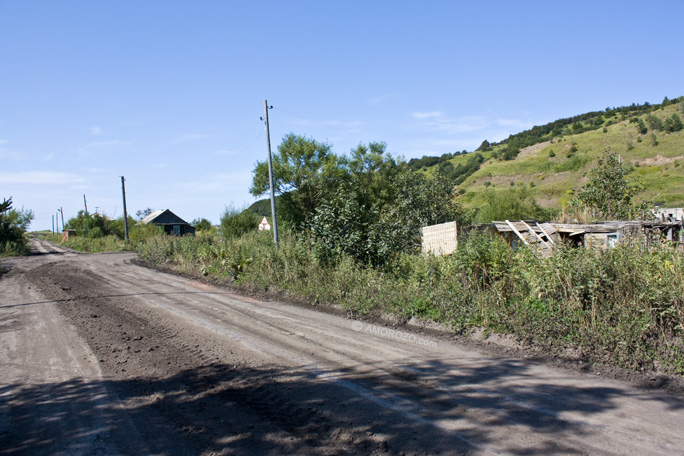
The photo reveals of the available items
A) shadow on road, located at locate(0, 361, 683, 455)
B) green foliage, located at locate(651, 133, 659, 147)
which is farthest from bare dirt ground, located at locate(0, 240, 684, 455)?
green foliage, located at locate(651, 133, 659, 147)

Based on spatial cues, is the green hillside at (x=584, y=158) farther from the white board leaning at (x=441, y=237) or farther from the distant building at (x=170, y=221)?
the distant building at (x=170, y=221)

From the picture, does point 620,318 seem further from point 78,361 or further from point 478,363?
point 78,361

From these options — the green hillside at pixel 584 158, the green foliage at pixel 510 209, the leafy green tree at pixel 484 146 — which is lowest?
the green foliage at pixel 510 209

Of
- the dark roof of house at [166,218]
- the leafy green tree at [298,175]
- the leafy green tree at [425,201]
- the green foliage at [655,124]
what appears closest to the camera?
the leafy green tree at [425,201]

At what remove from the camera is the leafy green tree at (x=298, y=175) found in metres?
39.3

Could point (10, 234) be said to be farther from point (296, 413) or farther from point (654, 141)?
point (654, 141)

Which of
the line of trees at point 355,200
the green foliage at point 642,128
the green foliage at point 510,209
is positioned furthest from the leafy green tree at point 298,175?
the green foliage at point 642,128

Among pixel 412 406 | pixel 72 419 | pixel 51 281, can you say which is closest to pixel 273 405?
pixel 412 406

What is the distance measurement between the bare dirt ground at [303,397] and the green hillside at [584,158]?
1239 inches

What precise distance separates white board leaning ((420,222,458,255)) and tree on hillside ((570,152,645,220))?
7.51 m

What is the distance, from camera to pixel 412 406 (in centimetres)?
446

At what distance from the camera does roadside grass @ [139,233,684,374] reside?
221 inches

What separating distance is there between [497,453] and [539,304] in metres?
4.03

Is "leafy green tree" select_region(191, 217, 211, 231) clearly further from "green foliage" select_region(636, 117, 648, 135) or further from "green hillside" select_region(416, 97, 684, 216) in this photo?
"green foliage" select_region(636, 117, 648, 135)
